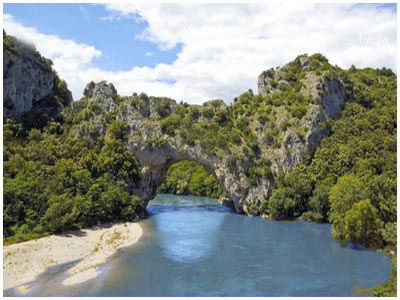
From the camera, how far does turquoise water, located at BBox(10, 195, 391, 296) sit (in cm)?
2994

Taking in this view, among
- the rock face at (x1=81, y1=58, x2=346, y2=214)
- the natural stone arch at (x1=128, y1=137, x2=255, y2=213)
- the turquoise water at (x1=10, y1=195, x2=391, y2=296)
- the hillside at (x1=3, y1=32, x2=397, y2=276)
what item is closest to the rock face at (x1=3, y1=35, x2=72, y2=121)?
the hillside at (x1=3, y1=32, x2=397, y2=276)

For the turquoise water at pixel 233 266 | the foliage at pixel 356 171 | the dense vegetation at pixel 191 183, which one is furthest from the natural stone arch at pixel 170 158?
the dense vegetation at pixel 191 183

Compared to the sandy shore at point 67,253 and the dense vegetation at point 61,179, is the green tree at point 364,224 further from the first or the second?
the dense vegetation at point 61,179

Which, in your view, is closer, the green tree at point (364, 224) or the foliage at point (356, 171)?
the green tree at point (364, 224)

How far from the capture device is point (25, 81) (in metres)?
70.4

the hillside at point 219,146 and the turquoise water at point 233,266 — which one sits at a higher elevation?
the hillside at point 219,146

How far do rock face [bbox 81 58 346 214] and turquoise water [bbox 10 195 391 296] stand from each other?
14.3 meters

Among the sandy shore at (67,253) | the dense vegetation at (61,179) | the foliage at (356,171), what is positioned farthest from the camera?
the dense vegetation at (61,179)

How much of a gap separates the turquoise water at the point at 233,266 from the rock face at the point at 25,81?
3706cm

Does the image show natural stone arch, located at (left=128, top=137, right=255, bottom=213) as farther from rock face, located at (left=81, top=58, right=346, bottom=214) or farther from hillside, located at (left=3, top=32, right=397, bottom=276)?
hillside, located at (left=3, top=32, right=397, bottom=276)

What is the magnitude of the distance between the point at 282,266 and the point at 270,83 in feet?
182

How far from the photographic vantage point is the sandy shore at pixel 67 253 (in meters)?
32.9

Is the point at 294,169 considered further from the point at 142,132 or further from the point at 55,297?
the point at 55,297

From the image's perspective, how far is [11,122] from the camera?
64.4m
